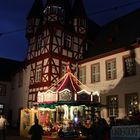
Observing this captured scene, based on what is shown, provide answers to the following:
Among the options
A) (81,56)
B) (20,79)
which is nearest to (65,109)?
(81,56)

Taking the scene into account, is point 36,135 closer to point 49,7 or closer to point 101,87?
point 101,87

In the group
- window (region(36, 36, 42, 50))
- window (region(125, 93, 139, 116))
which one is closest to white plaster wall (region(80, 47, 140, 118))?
window (region(125, 93, 139, 116))

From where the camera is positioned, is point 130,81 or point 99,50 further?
point 99,50

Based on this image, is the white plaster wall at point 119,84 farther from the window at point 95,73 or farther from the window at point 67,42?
the window at point 67,42

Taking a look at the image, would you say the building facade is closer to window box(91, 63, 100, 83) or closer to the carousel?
window box(91, 63, 100, 83)

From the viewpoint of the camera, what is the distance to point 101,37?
28641mm

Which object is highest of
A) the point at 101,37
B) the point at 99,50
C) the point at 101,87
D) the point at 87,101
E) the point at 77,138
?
the point at 101,37

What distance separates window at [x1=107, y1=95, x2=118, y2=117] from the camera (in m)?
21.7

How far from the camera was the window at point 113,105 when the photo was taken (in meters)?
21.7

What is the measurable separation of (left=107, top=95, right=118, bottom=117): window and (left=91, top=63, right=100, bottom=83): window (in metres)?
2.52

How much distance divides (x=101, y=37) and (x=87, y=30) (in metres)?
2.61

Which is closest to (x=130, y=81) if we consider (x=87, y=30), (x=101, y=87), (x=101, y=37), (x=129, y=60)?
(x=129, y=60)

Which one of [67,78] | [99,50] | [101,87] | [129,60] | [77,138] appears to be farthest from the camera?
[99,50]

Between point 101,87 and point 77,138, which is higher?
point 101,87
